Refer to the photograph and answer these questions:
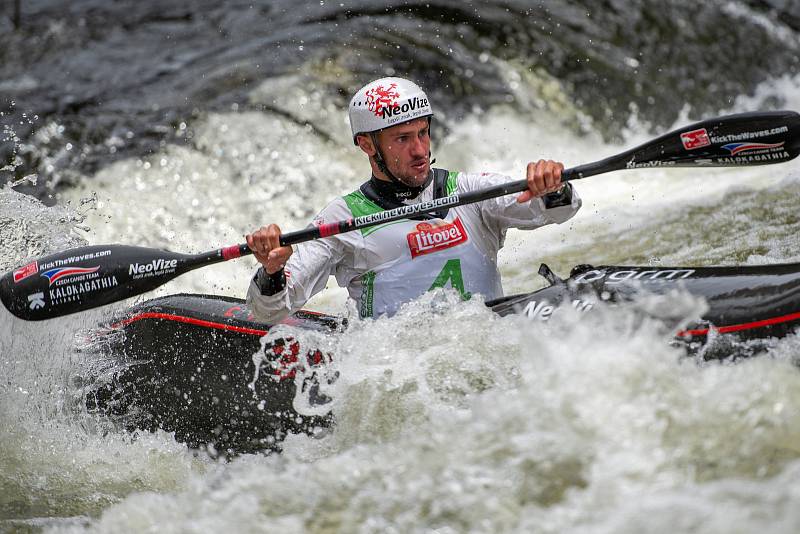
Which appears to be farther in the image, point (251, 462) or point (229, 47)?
point (229, 47)

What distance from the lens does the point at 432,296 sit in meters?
3.89

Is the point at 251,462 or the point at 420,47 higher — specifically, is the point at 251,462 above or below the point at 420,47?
below

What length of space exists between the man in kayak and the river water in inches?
8.9

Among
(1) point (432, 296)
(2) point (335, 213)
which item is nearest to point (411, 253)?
(1) point (432, 296)

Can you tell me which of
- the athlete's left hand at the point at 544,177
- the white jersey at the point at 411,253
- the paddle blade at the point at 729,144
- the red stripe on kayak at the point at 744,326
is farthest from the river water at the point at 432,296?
the paddle blade at the point at 729,144

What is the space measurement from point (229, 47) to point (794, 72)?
5.15 metres

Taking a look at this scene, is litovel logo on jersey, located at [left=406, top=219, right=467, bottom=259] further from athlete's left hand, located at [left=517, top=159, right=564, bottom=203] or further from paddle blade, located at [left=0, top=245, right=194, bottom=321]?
paddle blade, located at [left=0, top=245, right=194, bottom=321]

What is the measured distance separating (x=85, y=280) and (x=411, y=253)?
4.93ft

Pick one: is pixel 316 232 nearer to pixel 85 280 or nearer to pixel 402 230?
pixel 402 230

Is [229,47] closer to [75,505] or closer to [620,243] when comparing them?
[620,243]

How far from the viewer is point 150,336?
14.9 feet

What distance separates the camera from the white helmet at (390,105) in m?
4.14

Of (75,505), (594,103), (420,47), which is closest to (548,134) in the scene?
(594,103)

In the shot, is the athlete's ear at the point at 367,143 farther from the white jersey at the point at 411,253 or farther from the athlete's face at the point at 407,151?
the white jersey at the point at 411,253
